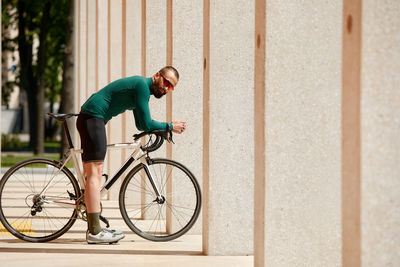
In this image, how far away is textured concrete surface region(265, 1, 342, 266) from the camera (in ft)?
17.5

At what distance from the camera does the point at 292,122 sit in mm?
5453

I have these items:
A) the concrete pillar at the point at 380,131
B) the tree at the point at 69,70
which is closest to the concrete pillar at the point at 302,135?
the concrete pillar at the point at 380,131

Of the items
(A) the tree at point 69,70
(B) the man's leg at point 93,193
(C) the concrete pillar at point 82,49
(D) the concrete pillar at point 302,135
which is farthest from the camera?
(A) the tree at point 69,70

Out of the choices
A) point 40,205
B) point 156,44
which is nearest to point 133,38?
point 156,44

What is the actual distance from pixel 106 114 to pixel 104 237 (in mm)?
1065

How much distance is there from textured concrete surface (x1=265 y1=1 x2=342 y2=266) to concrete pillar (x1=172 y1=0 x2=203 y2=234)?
3.23 metres

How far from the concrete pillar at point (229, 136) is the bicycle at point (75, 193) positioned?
515 millimetres

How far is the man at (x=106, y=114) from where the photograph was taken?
7301 millimetres

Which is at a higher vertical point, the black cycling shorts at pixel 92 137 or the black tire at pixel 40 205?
the black cycling shorts at pixel 92 137

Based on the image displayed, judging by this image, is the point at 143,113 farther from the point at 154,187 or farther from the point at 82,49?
the point at 82,49

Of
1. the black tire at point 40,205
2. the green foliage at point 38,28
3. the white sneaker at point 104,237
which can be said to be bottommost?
the white sneaker at point 104,237

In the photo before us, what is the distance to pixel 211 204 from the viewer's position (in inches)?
279

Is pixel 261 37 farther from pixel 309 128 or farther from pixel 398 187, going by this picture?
pixel 398 187

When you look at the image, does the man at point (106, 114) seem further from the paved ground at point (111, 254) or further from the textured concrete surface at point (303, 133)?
the textured concrete surface at point (303, 133)
